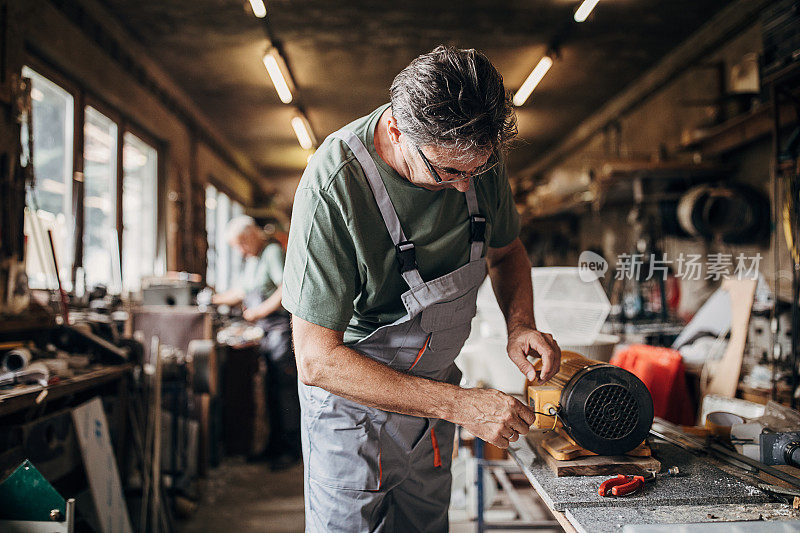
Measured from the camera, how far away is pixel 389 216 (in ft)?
3.94

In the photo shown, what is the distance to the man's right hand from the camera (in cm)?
107

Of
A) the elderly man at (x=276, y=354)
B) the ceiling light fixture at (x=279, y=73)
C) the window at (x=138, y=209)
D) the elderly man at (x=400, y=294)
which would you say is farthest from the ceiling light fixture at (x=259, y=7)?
the elderly man at (x=400, y=294)

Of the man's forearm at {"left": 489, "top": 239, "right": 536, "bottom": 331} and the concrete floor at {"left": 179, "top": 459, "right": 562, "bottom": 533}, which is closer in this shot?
the man's forearm at {"left": 489, "top": 239, "right": 536, "bottom": 331}

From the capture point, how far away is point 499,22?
155 inches

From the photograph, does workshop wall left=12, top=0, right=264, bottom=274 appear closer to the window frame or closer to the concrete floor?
the window frame

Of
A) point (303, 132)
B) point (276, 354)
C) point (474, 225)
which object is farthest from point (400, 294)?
point (303, 132)

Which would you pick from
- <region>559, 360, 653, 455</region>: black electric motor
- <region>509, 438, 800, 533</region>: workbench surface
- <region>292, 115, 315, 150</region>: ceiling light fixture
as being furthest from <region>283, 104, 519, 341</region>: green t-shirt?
<region>292, 115, 315, 150</region>: ceiling light fixture

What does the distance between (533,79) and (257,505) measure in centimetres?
388

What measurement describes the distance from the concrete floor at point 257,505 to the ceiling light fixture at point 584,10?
301cm

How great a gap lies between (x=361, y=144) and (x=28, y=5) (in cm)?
272

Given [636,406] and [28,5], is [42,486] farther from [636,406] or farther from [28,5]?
[28,5]

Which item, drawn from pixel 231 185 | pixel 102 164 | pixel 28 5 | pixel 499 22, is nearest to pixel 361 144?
pixel 28 5

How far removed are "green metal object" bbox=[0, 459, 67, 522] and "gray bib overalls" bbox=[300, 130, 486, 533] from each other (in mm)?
796

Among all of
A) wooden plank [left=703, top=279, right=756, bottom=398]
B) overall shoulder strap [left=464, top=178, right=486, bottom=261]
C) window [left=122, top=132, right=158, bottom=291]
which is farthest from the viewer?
window [left=122, top=132, right=158, bottom=291]
